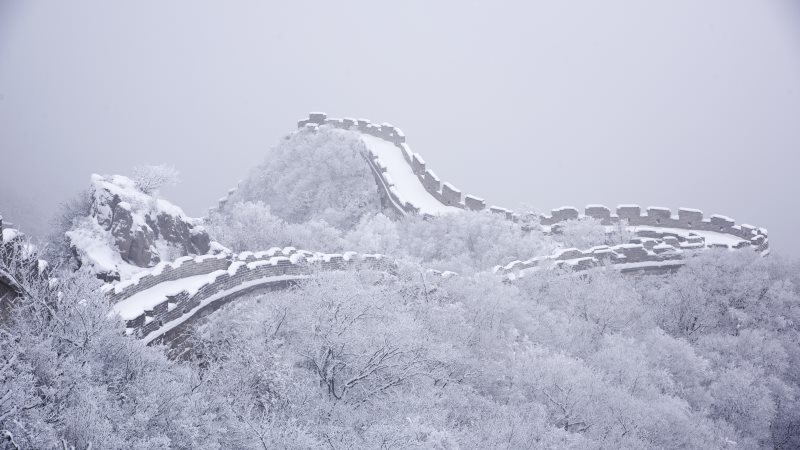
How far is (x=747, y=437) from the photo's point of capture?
62.6 ft

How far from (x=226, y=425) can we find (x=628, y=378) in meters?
12.5

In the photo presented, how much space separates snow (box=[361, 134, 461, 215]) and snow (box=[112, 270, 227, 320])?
51.0 feet

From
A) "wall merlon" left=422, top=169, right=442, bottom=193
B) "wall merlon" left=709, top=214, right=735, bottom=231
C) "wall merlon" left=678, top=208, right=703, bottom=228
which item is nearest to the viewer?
"wall merlon" left=709, top=214, right=735, bottom=231

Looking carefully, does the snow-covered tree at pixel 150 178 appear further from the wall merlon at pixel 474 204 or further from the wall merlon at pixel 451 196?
the wall merlon at pixel 474 204

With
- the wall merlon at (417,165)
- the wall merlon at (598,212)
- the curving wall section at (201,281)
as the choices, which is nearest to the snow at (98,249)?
the curving wall section at (201,281)

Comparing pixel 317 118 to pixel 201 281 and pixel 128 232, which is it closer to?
pixel 128 232

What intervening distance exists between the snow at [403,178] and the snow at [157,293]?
15.5 meters

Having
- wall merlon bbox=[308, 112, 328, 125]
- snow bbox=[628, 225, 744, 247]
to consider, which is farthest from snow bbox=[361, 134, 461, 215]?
snow bbox=[628, 225, 744, 247]

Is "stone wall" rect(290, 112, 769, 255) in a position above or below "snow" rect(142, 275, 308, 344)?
above

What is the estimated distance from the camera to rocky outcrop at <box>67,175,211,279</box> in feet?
64.4

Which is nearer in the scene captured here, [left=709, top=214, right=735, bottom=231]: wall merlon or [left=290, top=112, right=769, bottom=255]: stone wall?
[left=290, top=112, right=769, bottom=255]: stone wall

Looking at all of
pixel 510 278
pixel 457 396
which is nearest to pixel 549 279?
pixel 510 278

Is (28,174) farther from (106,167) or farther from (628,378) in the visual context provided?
(628,378)

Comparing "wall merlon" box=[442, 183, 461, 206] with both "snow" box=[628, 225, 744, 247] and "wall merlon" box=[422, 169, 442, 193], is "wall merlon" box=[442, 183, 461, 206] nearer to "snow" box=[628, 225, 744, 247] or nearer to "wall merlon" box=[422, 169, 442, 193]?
"wall merlon" box=[422, 169, 442, 193]
